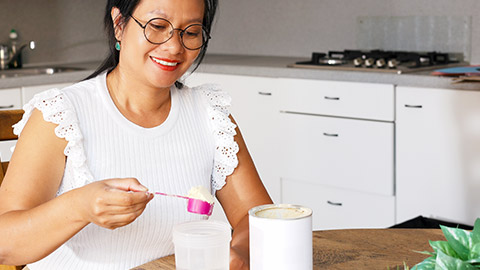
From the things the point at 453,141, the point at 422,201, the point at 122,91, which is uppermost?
the point at 122,91

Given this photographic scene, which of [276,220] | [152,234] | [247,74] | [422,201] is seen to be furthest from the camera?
[247,74]

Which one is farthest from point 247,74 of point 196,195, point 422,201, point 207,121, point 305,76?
point 196,195

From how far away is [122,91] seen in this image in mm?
1594

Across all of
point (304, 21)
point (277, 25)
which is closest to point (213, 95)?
point (304, 21)

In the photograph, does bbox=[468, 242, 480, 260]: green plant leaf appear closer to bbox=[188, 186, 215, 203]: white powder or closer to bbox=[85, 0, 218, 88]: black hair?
bbox=[188, 186, 215, 203]: white powder

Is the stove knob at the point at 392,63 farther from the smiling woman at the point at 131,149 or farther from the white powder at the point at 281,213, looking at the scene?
the white powder at the point at 281,213

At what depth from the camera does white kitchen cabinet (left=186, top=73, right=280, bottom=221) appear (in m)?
3.54

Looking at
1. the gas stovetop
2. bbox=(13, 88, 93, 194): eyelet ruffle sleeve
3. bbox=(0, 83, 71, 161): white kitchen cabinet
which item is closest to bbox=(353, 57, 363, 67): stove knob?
the gas stovetop

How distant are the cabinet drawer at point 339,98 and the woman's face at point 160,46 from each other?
67.4 inches

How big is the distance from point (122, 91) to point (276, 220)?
0.71 m

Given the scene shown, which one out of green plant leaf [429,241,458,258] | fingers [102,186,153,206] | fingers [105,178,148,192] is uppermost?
fingers [105,178,148,192]

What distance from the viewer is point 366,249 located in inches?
52.8

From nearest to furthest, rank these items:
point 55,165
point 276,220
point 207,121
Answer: point 276,220 < point 55,165 < point 207,121

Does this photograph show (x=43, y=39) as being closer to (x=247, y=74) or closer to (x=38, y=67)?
(x=38, y=67)
